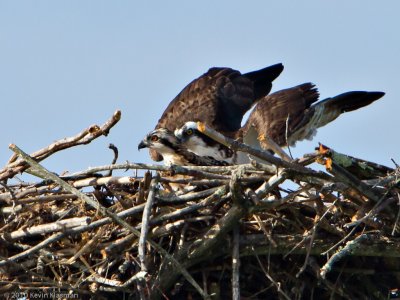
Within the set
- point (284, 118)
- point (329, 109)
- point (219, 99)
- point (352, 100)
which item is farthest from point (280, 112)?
point (219, 99)

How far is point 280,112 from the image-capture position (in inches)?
345

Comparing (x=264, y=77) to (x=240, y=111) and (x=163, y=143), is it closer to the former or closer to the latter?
(x=240, y=111)

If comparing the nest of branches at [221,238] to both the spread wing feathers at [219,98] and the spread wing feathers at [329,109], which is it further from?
the spread wing feathers at [219,98]

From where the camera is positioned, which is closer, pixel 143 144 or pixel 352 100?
pixel 143 144

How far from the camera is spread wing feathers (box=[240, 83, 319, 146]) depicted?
866cm

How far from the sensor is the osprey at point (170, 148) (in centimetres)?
823

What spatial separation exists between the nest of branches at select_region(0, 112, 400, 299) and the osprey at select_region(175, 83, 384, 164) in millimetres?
2448

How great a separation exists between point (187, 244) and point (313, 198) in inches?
29.6

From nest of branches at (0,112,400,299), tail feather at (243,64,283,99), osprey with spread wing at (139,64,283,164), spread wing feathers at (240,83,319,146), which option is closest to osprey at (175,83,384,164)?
spread wing feathers at (240,83,319,146)

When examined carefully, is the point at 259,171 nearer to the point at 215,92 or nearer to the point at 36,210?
the point at 36,210

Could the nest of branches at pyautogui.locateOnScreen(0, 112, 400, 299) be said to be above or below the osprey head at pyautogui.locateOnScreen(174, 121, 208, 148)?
below

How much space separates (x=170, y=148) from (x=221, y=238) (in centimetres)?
264

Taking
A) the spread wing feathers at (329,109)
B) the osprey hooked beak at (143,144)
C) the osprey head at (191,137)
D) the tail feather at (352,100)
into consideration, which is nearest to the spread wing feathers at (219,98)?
the osprey head at (191,137)

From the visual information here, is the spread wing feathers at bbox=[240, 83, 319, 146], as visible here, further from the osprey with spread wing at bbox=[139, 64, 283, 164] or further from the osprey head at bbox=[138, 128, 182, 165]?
the osprey head at bbox=[138, 128, 182, 165]
